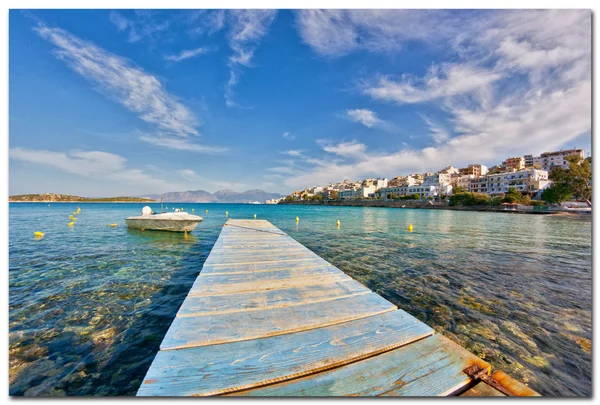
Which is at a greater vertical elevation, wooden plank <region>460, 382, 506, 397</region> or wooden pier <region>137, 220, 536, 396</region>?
wooden pier <region>137, 220, 536, 396</region>

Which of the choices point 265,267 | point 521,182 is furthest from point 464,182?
point 265,267

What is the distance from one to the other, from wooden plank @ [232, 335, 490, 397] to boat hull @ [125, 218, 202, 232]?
17.9m

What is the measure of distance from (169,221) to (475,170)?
14914 centimetres

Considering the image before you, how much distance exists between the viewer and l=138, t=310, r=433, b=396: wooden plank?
1999mm

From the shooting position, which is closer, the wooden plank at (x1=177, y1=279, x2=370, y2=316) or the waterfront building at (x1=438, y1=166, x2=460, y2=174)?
the wooden plank at (x1=177, y1=279, x2=370, y2=316)

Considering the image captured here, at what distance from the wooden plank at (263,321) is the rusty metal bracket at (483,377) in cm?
137

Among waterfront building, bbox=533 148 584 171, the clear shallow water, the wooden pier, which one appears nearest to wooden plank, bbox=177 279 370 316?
the wooden pier

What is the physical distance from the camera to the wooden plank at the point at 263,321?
2699mm

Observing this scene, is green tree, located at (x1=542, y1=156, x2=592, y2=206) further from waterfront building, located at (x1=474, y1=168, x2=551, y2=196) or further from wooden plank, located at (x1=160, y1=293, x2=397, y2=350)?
wooden plank, located at (x1=160, y1=293, x2=397, y2=350)

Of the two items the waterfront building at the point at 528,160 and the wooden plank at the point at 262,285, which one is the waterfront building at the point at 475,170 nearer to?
the waterfront building at the point at 528,160

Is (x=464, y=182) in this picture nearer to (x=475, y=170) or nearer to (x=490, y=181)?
(x=490, y=181)

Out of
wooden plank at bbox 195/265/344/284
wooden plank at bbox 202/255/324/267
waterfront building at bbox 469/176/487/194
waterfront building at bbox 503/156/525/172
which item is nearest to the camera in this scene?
wooden plank at bbox 195/265/344/284

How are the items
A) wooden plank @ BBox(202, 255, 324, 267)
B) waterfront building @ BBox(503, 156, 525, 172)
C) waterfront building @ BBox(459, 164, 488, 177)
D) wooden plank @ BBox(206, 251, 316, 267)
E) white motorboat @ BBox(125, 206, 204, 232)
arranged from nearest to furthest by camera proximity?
wooden plank @ BBox(202, 255, 324, 267), wooden plank @ BBox(206, 251, 316, 267), white motorboat @ BBox(125, 206, 204, 232), waterfront building @ BBox(503, 156, 525, 172), waterfront building @ BBox(459, 164, 488, 177)

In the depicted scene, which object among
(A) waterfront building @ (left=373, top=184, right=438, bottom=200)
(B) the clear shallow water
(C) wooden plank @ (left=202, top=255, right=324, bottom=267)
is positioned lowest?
(B) the clear shallow water
